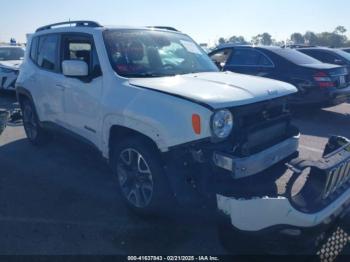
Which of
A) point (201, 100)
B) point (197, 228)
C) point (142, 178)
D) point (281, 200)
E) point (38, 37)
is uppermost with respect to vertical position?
point (38, 37)

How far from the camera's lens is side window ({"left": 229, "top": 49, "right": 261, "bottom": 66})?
28.3ft

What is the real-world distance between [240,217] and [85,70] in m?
2.38

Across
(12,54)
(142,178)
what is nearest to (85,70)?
(142,178)

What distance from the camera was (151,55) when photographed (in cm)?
416

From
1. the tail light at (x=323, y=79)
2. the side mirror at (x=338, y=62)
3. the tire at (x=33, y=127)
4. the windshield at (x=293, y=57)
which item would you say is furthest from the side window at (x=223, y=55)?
the tire at (x=33, y=127)

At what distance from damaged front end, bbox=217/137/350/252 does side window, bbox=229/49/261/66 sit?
6117 mm

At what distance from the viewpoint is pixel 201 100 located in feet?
9.61

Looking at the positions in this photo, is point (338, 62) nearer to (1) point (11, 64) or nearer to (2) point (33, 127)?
(2) point (33, 127)

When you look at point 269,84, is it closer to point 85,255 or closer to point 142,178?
point 142,178

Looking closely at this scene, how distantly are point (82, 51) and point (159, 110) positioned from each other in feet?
6.44

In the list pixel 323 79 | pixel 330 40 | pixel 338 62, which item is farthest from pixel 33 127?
pixel 330 40

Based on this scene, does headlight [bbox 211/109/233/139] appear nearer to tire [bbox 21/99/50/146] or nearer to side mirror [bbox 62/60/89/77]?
side mirror [bbox 62/60/89/77]

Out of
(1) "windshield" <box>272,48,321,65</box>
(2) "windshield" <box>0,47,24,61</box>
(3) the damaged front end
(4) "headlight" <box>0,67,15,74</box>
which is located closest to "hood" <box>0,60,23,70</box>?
(4) "headlight" <box>0,67,15,74</box>

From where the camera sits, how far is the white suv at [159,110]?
9.70 feet
